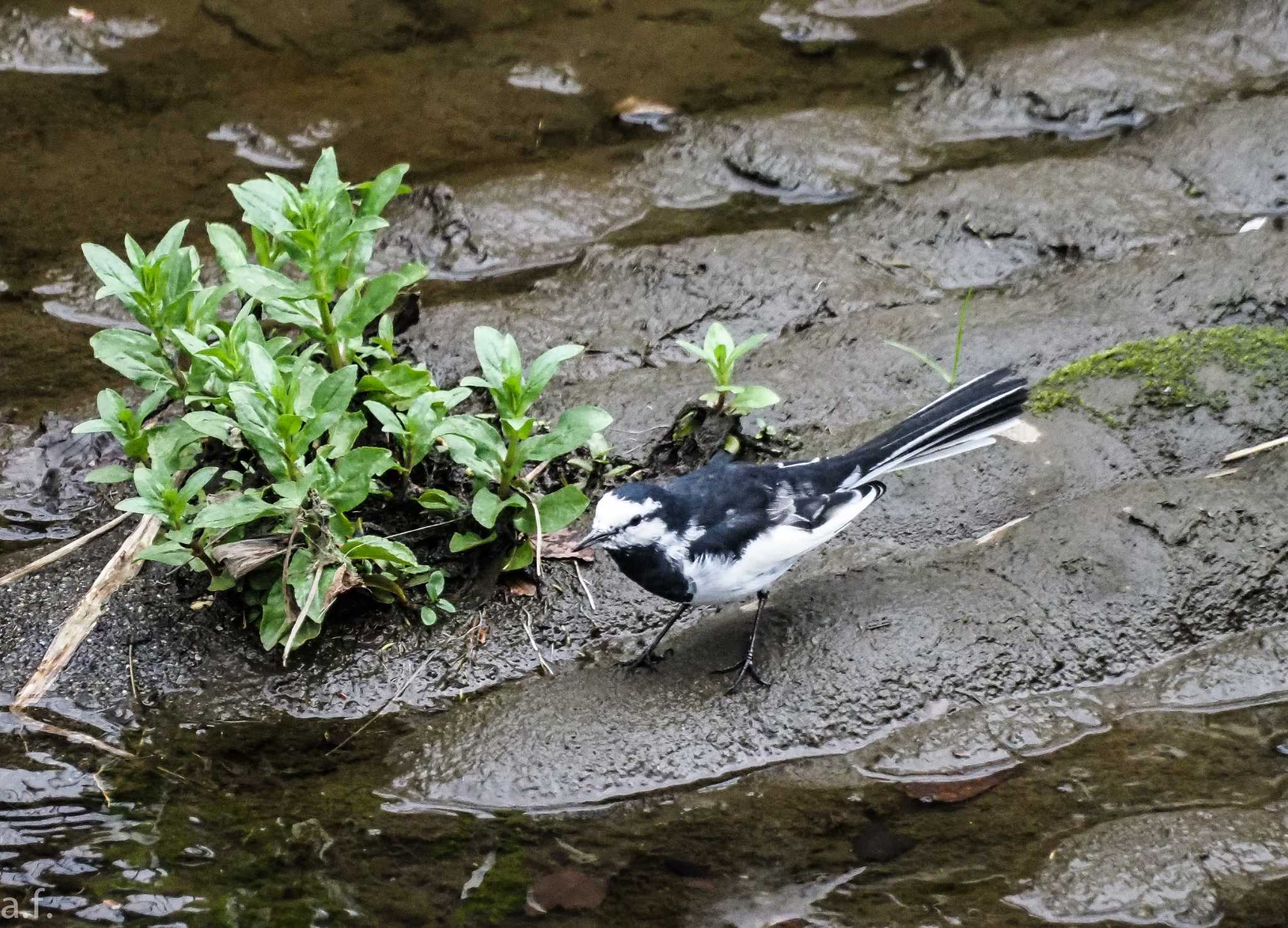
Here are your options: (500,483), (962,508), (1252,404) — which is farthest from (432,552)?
(1252,404)

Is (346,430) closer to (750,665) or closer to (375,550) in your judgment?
(375,550)

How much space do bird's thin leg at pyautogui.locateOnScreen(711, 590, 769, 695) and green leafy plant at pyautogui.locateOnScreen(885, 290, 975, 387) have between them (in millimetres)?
1324

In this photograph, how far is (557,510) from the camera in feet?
13.6

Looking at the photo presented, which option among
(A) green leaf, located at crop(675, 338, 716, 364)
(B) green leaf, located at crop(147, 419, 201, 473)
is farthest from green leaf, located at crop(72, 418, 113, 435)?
(A) green leaf, located at crop(675, 338, 716, 364)

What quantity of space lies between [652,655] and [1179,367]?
2.30m

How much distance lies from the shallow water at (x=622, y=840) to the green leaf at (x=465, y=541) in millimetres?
669

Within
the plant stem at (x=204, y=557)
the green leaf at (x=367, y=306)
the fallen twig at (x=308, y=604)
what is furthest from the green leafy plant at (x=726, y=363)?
the plant stem at (x=204, y=557)

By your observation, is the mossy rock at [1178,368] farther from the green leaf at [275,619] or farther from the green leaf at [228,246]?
the green leaf at [228,246]

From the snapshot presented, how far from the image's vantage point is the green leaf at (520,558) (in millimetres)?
4273

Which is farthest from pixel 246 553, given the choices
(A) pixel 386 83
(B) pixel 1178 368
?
(A) pixel 386 83

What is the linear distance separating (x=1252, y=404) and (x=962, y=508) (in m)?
1.20

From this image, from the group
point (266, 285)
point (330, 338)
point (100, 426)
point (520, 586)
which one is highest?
point (266, 285)

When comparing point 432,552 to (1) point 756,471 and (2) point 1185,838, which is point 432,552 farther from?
(2) point 1185,838

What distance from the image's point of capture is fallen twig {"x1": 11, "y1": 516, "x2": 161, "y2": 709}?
4031 mm
